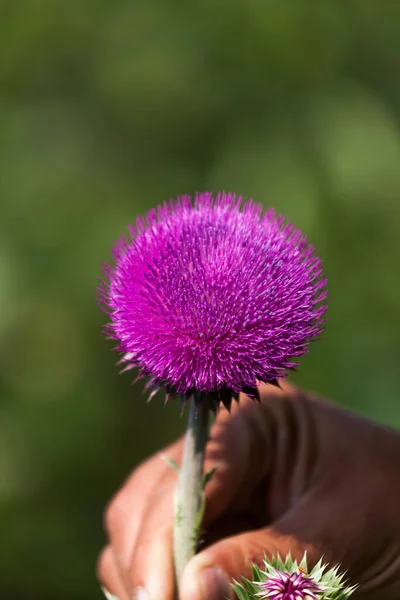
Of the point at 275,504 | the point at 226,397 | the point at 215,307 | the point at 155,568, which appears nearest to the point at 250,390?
the point at 226,397

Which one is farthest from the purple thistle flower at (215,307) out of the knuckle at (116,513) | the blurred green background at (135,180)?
the blurred green background at (135,180)

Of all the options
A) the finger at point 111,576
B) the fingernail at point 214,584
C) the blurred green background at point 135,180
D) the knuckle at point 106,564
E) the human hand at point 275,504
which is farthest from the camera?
the blurred green background at point 135,180

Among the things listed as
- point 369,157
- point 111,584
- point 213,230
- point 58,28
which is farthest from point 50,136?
point 213,230

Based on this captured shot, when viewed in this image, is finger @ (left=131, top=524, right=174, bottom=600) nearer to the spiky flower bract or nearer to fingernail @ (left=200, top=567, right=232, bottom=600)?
fingernail @ (left=200, top=567, right=232, bottom=600)

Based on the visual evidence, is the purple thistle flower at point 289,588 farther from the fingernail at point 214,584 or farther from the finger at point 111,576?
the finger at point 111,576

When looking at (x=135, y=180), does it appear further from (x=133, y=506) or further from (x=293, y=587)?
(x=293, y=587)

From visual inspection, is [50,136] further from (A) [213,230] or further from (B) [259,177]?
(A) [213,230]
